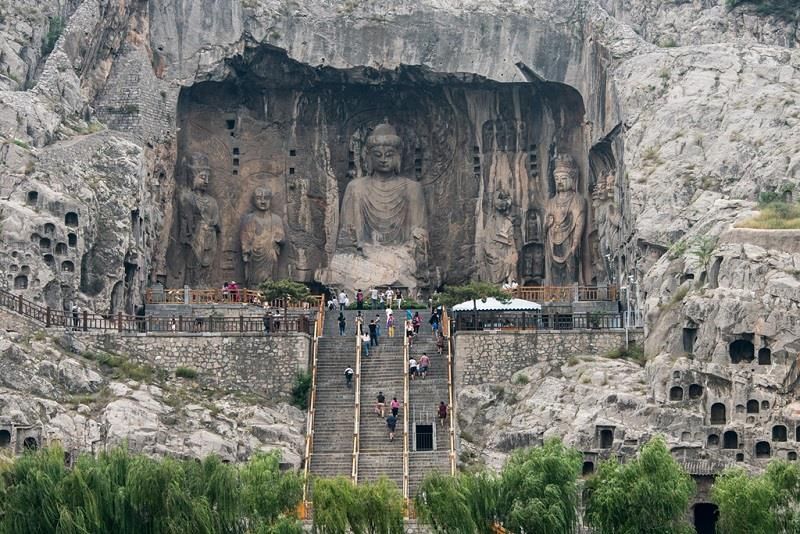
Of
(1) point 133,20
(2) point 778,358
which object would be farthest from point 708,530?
(1) point 133,20

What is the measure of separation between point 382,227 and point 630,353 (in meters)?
16.9

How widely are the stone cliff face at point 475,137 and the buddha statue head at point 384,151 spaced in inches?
54.6

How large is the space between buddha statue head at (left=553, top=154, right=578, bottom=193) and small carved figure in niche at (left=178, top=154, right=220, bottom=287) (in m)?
13.2

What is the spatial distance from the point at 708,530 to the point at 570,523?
28.8 feet

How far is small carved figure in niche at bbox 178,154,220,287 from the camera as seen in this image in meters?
81.5

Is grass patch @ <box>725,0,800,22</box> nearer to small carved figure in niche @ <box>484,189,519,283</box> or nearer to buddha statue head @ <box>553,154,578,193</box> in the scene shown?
buddha statue head @ <box>553,154,578,193</box>

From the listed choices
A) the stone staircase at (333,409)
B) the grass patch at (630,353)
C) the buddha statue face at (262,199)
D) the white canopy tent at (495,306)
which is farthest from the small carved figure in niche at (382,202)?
the grass patch at (630,353)

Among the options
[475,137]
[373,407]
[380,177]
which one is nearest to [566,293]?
[475,137]

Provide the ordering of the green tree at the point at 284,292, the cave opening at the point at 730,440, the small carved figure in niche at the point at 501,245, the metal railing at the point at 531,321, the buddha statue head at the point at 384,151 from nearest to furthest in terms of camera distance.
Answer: the cave opening at the point at 730,440, the metal railing at the point at 531,321, the green tree at the point at 284,292, the small carved figure in niche at the point at 501,245, the buddha statue head at the point at 384,151

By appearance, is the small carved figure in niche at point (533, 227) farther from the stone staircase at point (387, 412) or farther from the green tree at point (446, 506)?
the green tree at point (446, 506)

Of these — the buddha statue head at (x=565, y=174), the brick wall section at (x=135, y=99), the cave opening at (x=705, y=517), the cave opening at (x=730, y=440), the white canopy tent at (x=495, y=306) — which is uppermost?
the brick wall section at (x=135, y=99)

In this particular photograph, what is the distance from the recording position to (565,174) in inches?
3187

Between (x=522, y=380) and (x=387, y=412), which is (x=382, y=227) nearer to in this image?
(x=522, y=380)

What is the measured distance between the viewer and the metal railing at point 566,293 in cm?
7631
